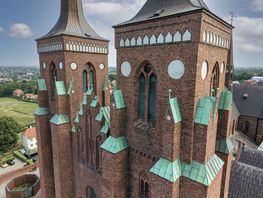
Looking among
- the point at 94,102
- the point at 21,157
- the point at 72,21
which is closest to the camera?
the point at 94,102

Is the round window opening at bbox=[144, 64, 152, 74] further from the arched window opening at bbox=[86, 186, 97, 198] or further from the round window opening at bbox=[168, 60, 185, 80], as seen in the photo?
the arched window opening at bbox=[86, 186, 97, 198]

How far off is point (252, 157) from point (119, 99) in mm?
17425

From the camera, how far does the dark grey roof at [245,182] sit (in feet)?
42.7

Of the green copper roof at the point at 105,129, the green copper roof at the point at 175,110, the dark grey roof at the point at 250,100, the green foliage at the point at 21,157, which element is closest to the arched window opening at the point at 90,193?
the green copper roof at the point at 105,129

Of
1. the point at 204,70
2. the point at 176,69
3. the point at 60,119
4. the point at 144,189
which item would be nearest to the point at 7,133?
the point at 60,119

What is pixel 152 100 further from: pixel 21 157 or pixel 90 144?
pixel 21 157

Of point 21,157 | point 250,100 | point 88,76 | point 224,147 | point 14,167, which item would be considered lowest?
point 14,167

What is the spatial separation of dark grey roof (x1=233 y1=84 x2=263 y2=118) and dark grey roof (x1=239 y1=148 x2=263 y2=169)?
13136mm

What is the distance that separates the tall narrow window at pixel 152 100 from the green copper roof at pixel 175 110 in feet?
4.91

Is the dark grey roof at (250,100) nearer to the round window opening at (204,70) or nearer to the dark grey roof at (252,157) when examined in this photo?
the dark grey roof at (252,157)

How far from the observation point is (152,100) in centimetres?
881

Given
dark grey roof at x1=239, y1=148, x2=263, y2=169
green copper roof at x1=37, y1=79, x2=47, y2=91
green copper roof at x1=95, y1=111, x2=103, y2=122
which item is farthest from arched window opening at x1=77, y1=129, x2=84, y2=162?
dark grey roof at x1=239, y1=148, x2=263, y2=169

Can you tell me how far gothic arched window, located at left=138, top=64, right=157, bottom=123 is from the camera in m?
8.61

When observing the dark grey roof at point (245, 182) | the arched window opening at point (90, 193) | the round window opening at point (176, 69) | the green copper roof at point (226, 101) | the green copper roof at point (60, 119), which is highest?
the round window opening at point (176, 69)
